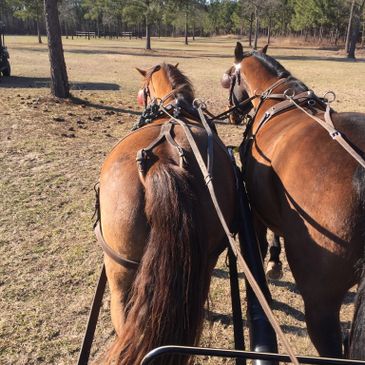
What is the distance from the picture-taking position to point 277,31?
6588 cm

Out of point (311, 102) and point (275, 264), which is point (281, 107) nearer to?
point (311, 102)

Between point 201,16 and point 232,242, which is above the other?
point 201,16

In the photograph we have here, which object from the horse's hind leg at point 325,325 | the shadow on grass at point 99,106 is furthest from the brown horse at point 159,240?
the shadow on grass at point 99,106

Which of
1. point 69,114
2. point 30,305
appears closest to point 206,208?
point 30,305

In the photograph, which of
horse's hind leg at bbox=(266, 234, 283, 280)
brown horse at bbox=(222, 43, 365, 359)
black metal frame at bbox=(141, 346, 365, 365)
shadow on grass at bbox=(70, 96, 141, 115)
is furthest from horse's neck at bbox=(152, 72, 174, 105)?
shadow on grass at bbox=(70, 96, 141, 115)

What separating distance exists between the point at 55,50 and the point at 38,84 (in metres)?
4.46

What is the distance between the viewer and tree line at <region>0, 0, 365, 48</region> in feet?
117

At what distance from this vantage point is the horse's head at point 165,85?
3.48 m

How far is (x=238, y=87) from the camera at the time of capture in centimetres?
441

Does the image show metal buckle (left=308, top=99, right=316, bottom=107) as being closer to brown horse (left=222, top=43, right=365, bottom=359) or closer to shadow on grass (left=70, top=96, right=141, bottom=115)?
brown horse (left=222, top=43, right=365, bottom=359)

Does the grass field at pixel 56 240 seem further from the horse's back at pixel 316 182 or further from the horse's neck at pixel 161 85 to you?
the horse's neck at pixel 161 85

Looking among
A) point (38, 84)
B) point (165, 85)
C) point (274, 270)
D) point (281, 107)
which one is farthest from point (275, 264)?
point (38, 84)

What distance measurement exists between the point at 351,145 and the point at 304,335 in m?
2.02

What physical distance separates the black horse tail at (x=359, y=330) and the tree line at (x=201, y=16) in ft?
119
